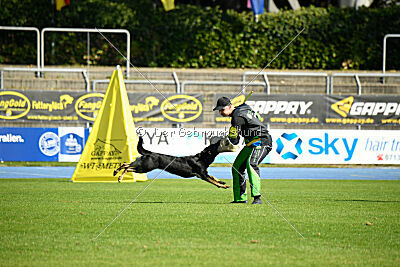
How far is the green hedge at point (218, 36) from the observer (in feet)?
94.6

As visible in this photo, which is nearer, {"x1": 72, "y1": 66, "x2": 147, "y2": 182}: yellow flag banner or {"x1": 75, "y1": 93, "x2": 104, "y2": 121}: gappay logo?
{"x1": 72, "y1": 66, "x2": 147, "y2": 182}: yellow flag banner

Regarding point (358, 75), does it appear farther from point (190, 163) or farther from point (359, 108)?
point (190, 163)

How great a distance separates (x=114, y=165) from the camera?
52.3 feet

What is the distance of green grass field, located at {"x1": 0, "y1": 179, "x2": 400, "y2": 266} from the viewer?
22.7 ft

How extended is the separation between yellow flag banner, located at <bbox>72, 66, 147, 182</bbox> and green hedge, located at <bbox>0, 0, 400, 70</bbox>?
13.1 meters

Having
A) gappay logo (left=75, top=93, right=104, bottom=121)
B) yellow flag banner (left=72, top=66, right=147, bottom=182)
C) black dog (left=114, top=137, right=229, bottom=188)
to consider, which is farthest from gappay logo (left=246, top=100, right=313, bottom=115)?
black dog (left=114, top=137, right=229, bottom=188)

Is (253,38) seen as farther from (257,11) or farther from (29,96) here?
(29,96)

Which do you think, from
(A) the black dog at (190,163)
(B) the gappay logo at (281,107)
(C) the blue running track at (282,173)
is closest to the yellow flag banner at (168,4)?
(B) the gappay logo at (281,107)

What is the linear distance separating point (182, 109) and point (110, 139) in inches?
317

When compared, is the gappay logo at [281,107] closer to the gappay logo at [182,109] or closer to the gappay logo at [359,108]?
the gappay logo at [359,108]

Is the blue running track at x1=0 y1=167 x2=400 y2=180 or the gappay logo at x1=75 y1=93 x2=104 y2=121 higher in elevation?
the gappay logo at x1=75 y1=93 x2=104 y2=121

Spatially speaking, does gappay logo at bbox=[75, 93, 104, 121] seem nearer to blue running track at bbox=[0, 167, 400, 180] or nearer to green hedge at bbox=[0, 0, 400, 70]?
blue running track at bbox=[0, 167, 400, 180]

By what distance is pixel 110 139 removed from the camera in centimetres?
1583

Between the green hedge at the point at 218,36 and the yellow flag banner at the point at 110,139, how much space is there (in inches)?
516
